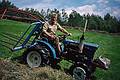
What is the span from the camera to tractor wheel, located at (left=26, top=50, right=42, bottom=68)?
32.1 feet

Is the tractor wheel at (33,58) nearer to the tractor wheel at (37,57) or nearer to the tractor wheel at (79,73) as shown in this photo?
the tractor wheel at (37,57)

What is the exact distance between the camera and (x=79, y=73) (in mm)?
9141

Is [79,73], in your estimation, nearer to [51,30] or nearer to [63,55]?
[63,55]

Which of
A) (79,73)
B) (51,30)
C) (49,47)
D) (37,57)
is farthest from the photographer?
(51,30)

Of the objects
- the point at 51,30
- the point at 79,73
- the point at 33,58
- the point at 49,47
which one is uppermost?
the point at 51,30

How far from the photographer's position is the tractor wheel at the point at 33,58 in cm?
978

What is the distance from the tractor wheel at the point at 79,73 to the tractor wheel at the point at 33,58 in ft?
4.29

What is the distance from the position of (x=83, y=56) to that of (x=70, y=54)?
48 cm

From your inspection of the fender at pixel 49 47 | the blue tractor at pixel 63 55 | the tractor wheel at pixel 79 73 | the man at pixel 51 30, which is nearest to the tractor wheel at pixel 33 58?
the blue tractor at pixel 63 55

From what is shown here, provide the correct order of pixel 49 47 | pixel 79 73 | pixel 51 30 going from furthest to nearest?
pixel 51 30 → pixel 49 47 → pixel 79 73

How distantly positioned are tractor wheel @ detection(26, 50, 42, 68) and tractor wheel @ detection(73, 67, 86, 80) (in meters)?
1.31

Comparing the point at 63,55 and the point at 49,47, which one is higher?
the point at 49,47

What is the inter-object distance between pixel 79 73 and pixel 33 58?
176cm

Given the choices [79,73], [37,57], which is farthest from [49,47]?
[79,73]
